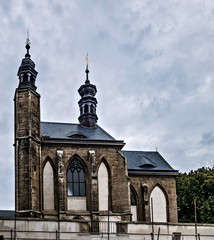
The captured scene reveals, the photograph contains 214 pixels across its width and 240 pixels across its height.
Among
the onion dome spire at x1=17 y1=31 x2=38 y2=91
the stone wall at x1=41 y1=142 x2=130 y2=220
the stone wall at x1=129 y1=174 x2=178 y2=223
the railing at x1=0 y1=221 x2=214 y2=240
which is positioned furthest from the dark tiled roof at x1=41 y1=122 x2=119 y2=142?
the railing at x1=0 y1=221 x2=214 y2=240

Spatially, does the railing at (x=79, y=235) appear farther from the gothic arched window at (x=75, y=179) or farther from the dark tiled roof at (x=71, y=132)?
the dark tiled roof at (x=71, y=132)

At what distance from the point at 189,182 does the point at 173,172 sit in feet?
21.1

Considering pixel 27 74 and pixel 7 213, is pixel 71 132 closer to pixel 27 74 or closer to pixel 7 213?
pixel 27 74

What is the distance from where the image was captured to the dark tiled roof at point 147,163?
173 feet

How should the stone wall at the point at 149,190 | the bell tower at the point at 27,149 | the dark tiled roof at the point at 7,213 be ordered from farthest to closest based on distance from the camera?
the dark tiled roof at the point at 7,213
the stone wall at the point at 149,190
the bell tower at the point at 27,149

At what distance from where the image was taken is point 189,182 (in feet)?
192

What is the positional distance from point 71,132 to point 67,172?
15.4 ft

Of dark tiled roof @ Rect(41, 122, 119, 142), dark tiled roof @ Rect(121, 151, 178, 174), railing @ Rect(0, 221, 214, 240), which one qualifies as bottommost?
railing @ Rect(0, 221, 214, 240)

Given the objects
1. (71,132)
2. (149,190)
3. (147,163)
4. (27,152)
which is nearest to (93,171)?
(71,132)

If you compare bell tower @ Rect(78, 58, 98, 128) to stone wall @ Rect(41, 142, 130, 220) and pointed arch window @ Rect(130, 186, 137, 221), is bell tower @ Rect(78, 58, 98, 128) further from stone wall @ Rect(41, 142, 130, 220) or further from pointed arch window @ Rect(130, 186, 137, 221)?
pointed arch window @ Rect(130, 186, 137, 221)

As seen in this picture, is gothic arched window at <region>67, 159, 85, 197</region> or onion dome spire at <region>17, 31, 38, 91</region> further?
onion dome spire at <region>17, 31, 38, 91</region>

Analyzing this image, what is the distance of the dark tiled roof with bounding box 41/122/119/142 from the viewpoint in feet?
157

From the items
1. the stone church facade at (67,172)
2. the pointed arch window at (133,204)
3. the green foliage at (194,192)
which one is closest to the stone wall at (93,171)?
the stone church facade at (67,172)

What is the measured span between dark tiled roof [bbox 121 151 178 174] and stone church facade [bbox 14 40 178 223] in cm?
218
